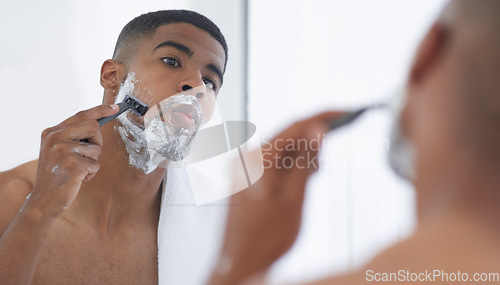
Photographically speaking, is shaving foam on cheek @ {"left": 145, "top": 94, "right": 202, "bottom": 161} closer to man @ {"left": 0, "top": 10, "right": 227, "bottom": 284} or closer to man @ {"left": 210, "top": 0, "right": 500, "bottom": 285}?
man @ {"left": 0, "top": 10, "right": 227, "bottom": 284}

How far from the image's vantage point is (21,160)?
1.35 metres

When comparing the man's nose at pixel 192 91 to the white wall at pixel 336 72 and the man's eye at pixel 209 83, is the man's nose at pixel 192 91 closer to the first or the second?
the man's eye at pixel 209 83

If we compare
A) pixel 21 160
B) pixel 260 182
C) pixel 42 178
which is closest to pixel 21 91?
pixel 21 160

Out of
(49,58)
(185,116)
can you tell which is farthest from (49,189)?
(49,58)

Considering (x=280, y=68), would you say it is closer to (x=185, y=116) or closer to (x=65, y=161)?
(x=185, y=116)

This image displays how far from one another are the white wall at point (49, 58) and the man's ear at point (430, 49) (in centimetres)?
124

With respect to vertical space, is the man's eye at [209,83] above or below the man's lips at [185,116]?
above

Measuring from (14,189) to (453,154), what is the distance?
0.87 m

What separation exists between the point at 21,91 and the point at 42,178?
0.75 metres

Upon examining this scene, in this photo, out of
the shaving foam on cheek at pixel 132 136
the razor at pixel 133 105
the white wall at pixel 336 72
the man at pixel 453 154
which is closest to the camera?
the man at pixel 453 154

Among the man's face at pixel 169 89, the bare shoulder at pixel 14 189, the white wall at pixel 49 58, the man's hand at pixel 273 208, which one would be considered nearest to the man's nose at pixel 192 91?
the man's face at pixel 169 89

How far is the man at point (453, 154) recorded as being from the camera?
173 mm

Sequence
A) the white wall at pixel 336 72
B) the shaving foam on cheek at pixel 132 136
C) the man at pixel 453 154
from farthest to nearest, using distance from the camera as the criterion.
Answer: the white wall at pixel 336 72 → the shaving foam on cheek at pixel 132 136 → the man at pixel 453 154

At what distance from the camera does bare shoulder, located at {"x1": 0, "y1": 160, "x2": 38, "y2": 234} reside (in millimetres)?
840
